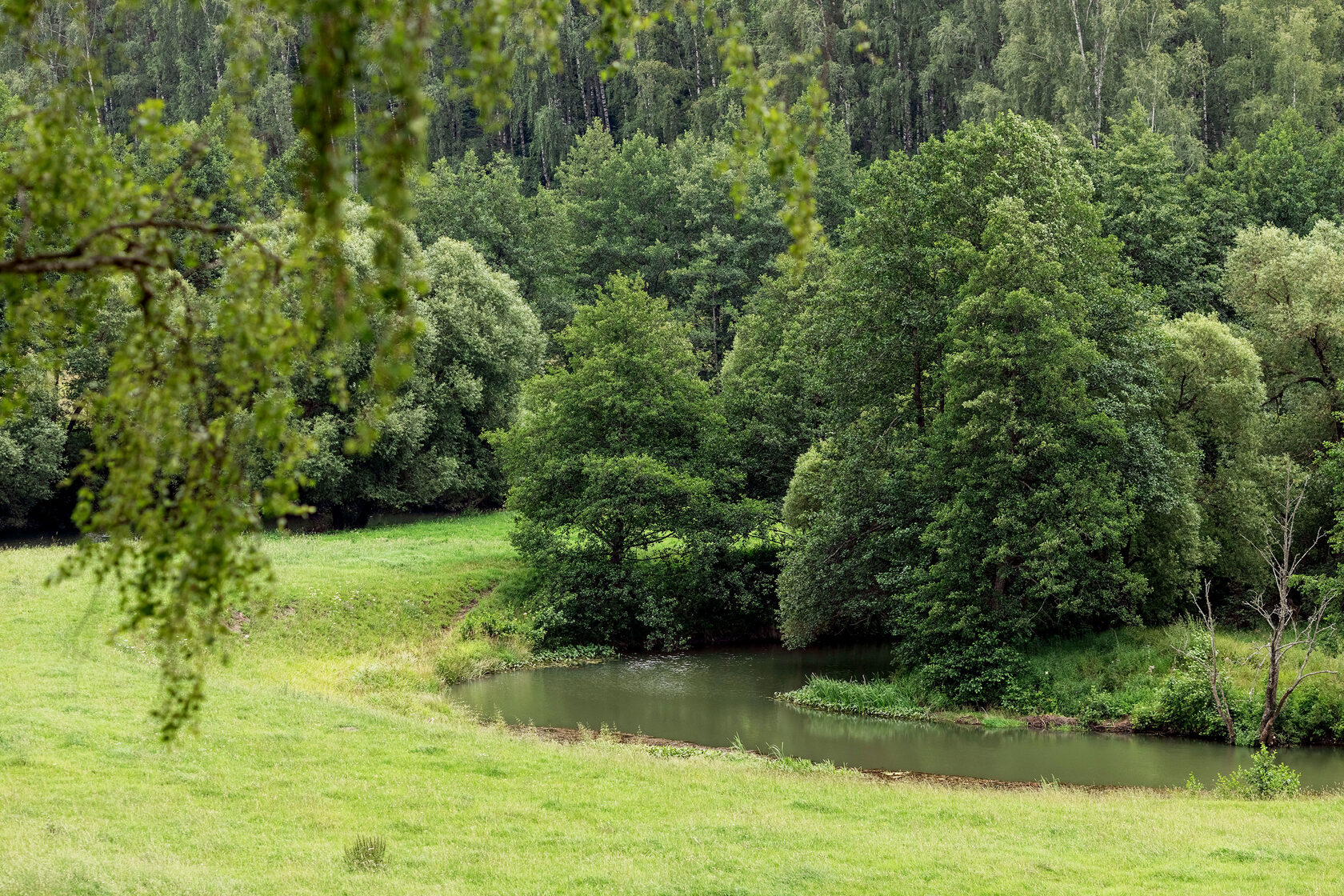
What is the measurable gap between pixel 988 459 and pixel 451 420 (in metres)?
28.6

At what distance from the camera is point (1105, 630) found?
29.4 metres

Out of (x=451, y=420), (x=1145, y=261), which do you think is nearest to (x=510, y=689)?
(x=451, y=420)

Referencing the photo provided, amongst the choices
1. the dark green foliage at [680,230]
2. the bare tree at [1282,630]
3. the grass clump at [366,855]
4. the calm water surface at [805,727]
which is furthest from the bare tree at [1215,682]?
the dark green foliage at [680,230]

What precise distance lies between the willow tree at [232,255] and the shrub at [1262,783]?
16.8m

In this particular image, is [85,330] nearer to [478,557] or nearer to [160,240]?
[160,240]

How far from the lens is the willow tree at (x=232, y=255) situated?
15.3 feet

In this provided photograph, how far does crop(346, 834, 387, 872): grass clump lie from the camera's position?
11570 millimetres

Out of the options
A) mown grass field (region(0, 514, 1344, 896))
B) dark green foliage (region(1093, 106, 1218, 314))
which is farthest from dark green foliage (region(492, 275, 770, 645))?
dark green foliage (region(1093, 106, 1218, 314))

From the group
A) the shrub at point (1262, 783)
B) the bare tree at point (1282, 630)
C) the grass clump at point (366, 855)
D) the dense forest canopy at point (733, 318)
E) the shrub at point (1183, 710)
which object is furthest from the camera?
the shrub at point (1183, 710)

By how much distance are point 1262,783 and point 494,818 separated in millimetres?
13104

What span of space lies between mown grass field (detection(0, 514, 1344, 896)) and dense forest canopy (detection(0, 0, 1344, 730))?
9.59 ft

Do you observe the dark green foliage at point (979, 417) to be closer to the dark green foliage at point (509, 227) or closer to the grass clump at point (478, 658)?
the grass clump at point (478, 658)

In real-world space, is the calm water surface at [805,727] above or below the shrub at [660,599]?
below

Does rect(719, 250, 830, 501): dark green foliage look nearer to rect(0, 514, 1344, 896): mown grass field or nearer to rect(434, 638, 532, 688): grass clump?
rect(434, 638, 532, 688): grass clump
